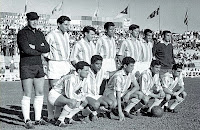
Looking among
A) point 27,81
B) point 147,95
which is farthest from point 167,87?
point 27,81

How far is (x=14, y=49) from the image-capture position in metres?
36.2

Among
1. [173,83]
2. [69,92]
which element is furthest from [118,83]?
[173,83]

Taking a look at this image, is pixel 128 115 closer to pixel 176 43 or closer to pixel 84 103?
pixel 84 103

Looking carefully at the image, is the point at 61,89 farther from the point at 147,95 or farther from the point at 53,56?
the point at 147,95

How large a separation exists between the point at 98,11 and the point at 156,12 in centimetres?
881

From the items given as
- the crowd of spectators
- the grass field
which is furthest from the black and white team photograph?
the crowd of spectators

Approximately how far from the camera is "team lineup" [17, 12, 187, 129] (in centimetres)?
671

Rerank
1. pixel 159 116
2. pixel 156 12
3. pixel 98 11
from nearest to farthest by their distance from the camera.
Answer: pixel 159 116, pixel 156 12, pixel 98 11

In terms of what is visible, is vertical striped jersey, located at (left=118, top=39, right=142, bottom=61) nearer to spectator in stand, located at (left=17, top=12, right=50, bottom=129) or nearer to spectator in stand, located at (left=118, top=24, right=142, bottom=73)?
spectator in stand, located at (left=118, top=24, right=142, bottom=73)

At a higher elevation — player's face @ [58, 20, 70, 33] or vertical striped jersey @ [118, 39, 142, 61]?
player's face @ [58, 20, 70, 33]

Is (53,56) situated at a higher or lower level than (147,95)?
higher

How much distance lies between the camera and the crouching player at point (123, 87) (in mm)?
7676

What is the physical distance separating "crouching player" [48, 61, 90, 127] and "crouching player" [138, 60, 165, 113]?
1671 millimetres

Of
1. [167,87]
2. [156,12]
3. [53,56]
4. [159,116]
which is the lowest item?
[159,116]
